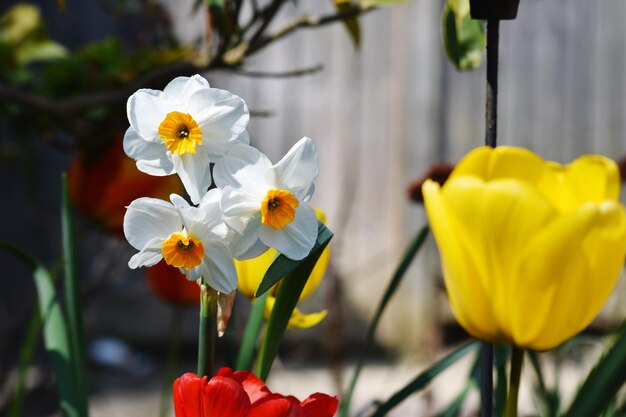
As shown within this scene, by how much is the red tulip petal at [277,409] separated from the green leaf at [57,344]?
0.88 feet

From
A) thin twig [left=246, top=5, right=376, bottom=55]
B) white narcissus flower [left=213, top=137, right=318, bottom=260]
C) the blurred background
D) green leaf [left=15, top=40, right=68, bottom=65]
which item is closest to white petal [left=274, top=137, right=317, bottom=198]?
white narcissus flower [left=213, top=137, right=318, bottom=260]

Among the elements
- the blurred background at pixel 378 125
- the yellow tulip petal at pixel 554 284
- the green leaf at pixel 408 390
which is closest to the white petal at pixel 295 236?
the yellow tulip petal at pixel 554 284

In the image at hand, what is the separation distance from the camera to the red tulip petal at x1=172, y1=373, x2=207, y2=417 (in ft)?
1.56

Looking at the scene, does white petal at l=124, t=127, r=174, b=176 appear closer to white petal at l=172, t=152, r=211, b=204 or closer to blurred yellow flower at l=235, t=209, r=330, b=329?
white petal at l=172, t=152, r=211, b=204

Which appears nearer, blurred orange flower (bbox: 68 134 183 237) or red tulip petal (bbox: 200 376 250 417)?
red tulip petal (bbox: 200 376 250 417)

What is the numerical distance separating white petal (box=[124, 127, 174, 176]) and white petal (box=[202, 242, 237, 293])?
0.18 feet

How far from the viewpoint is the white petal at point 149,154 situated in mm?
501

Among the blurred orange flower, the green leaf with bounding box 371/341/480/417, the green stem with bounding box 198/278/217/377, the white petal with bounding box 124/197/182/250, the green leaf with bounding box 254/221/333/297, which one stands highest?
the white petal with bounding box 124/197/182/250

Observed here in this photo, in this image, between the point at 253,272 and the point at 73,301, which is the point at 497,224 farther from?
the point at 73,301

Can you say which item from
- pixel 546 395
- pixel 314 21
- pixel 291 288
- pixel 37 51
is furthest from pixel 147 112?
pixel 37 51

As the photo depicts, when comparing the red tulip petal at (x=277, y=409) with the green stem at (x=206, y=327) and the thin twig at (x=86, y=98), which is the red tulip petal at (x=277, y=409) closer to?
the green stem at (x=206, y=327)

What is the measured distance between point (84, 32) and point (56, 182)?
0.59 metres

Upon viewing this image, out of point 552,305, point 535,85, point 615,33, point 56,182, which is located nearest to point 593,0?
point 615,33

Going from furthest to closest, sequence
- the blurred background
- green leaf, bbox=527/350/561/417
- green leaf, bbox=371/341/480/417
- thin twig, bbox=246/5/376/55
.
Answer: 1. the blurred background
2. thin twig, bbox=246/5/376/55
3. green leaf, bbox=527/350/561/417
4. green leaf, bbox=371/341/480/417
